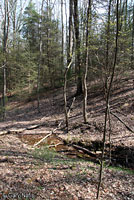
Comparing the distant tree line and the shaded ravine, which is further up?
the distant tree line

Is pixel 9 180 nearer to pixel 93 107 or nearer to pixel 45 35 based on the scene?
pixel 93 107

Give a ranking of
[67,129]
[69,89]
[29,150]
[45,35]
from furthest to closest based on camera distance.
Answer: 1. [45,35]
2. [69,89]
3. [67,129]
4. [29,150]

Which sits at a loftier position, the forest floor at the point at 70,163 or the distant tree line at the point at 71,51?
the distant tree line at the point at 71,51

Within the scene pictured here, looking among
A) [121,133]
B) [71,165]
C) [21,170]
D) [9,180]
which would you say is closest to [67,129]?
[121,133]

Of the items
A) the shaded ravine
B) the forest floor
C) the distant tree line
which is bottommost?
the shaded ravine

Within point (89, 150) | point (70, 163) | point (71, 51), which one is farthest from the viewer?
point (71, 51)

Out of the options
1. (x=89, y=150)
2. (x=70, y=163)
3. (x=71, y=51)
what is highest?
(x=71, y=51)

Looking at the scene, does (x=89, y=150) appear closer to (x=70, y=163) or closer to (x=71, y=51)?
(x=70, y=163)

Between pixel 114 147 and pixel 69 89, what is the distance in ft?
35.5

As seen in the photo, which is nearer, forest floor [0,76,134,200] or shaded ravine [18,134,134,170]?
forest floor [0,76,134,200]

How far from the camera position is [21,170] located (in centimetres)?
421

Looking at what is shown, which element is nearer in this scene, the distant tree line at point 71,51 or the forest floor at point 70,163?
the forest floor at point 70,163

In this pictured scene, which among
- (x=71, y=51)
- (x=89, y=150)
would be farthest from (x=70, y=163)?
(x=71, y=51)

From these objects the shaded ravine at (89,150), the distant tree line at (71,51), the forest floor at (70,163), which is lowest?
the shaded ravine at (89,150)
